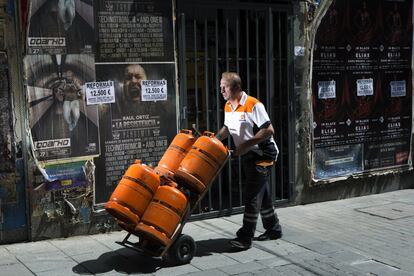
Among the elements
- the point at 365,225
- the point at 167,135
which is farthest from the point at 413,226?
the point at 167,135

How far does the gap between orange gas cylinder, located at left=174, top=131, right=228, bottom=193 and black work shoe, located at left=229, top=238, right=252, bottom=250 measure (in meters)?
0.89

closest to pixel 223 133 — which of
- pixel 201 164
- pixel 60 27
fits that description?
pixel 201 164

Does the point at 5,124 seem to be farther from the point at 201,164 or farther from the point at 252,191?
the point at 252,191

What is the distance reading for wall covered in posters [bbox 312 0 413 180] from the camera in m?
8.47

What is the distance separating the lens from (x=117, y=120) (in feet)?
22.1

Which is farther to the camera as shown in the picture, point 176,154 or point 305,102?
point 305,102

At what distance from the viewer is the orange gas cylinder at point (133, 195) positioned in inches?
208

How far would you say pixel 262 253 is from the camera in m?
6.10

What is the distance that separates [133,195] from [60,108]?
1.66m

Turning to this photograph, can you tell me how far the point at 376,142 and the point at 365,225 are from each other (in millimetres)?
2164

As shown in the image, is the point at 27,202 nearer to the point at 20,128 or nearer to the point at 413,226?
the point at 20,128

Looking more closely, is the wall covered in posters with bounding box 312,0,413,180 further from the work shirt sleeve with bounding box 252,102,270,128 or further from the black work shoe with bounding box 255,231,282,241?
the work shirt sleeve with bounding box 252,102,270,128

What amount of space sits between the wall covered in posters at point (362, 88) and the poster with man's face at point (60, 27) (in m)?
3.42

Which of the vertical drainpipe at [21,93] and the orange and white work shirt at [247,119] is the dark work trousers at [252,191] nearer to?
the orange and white work shirt at [247,119]
